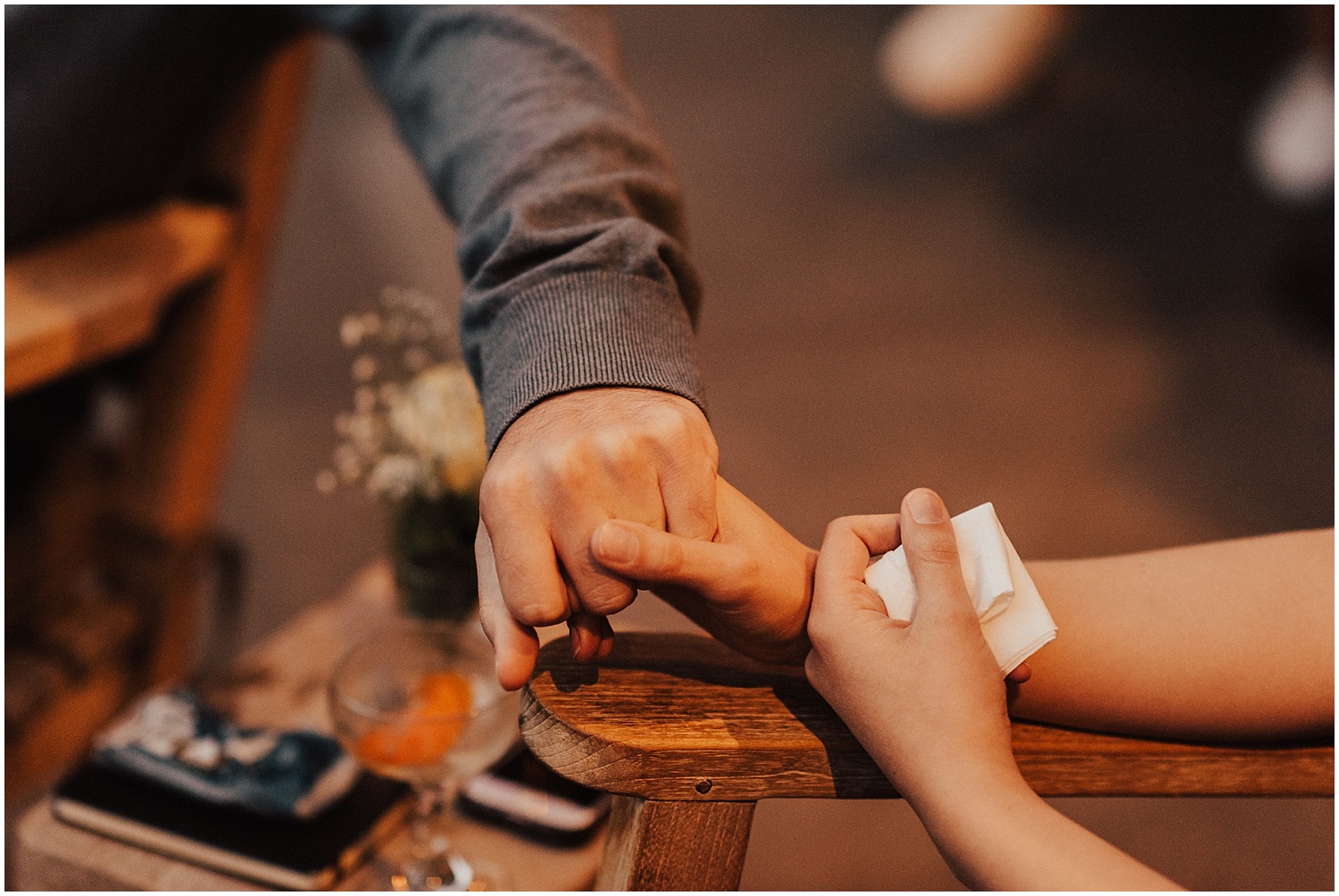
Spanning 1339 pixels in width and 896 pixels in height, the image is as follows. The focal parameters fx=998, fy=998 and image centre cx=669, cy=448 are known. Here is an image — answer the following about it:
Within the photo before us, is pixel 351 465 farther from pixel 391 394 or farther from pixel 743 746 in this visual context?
pixel 743 746

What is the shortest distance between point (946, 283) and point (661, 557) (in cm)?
195

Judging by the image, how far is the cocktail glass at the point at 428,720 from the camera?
583 mm

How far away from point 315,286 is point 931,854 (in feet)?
5.70

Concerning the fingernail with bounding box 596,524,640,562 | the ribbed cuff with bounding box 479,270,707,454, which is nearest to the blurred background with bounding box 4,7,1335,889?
the ribbed cuff with bounding box 479,270,707,454

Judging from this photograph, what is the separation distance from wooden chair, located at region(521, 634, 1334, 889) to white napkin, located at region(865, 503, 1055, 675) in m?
0.06

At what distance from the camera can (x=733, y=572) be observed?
40 centimetres

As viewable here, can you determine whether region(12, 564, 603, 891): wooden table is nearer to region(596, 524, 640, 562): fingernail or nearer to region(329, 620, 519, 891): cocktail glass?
region(329, 620, 519, 891): cocktail glass

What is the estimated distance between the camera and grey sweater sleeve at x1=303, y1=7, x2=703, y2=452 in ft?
1.59

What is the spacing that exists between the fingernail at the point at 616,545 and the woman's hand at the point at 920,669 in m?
0.09

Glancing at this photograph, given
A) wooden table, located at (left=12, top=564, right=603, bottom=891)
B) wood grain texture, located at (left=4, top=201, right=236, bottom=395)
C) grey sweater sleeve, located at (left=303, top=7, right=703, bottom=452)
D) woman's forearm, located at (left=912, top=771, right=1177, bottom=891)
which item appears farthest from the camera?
wood grain texture, located at (left=4, top=201, right=236, bottom=395)

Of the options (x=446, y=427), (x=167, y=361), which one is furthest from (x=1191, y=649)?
(x=167, y=361)

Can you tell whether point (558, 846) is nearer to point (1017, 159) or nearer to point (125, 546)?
point (125, 546)

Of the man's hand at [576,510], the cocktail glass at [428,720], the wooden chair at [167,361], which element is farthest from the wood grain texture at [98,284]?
the man's hand at [576,510]

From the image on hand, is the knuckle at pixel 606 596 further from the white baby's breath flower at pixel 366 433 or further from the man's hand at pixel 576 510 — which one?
the white baby's breath flower at pixel 366 433
